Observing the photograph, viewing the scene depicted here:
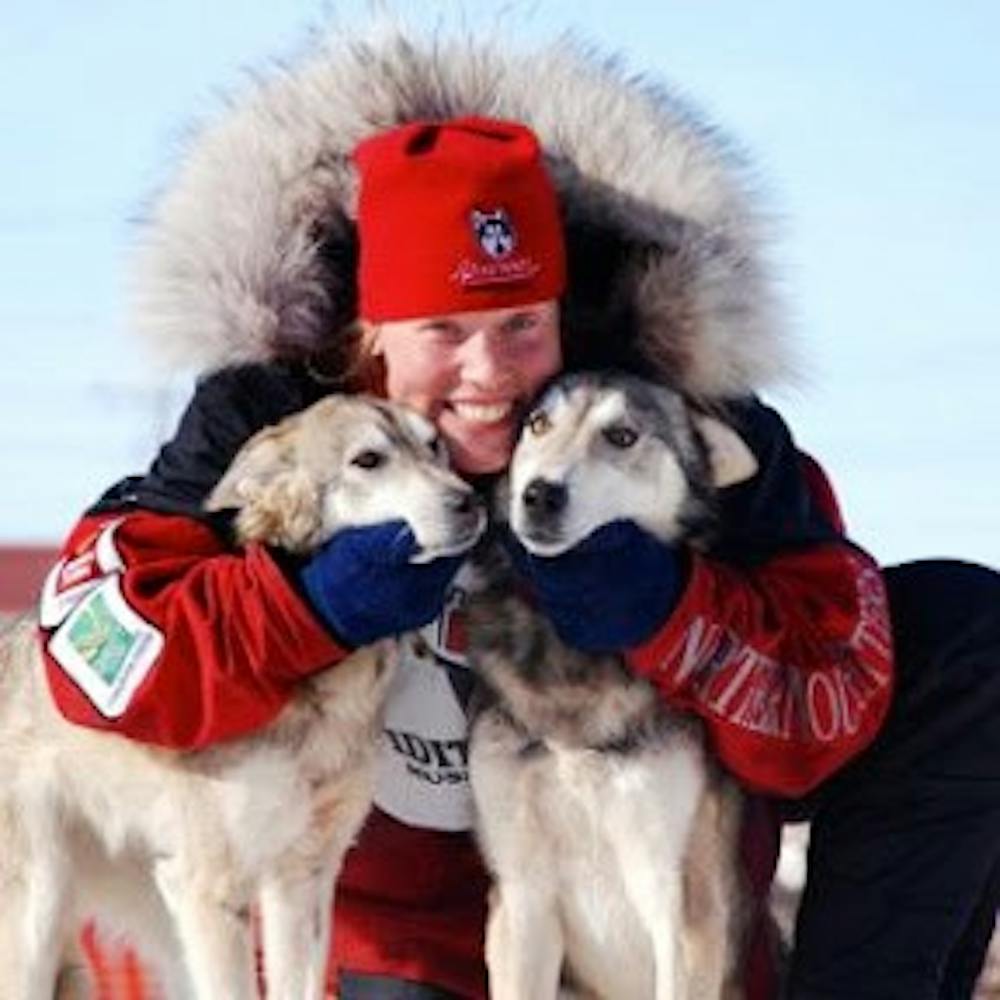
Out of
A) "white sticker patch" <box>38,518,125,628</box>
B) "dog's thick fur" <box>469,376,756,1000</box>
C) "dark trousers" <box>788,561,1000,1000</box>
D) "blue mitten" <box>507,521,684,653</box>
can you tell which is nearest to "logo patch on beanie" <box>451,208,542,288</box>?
"dog's thick fur" <box>469,376,756,1000</box>

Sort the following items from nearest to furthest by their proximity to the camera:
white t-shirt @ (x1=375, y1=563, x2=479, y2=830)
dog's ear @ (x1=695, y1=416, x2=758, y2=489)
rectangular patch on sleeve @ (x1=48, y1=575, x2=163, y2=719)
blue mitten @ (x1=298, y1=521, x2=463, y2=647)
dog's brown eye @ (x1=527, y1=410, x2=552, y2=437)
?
1. blue mitten @ (x1=298, y1=521, x2=463, y2=647)
2. rectangular patch on sleeve @ (x1=48, y1=575, x2=163, y2=719)
3. dog's brown eye @ (x1=527, y1=410, x2=552, y2=437)
4. dog's ear @ (x1=695, y1=416, x2=758, y2=489)
5. white t-shirt @ (x1=375, y1=563, x2=479, y2=830)

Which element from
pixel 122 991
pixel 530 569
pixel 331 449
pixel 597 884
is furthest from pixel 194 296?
pixel 122 991

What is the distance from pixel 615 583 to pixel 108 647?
78cm

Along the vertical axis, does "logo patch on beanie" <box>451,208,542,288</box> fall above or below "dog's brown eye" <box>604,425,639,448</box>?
above

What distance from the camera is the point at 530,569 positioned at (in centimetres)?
443

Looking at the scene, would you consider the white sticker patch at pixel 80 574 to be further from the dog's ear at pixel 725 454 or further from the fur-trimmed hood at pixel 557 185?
the dog's ear at pixel 725 454

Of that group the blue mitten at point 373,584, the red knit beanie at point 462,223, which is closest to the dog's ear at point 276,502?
the blue mitten at point 373,584

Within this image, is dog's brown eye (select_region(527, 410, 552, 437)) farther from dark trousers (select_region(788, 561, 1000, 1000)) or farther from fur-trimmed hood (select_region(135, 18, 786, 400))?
dark trousers (select_region(788, 561, 1000, 1000))

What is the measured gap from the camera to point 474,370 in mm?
4500

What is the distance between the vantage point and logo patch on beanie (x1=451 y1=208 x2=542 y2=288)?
4.45m

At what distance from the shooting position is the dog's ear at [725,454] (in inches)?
180

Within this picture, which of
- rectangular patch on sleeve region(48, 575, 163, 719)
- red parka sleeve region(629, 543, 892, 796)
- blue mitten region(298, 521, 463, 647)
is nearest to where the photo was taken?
blue mitten region(298, 521, 463, 647)

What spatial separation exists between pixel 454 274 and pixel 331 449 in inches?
13.4

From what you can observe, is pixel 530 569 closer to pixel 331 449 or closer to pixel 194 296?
pixel 331 449
